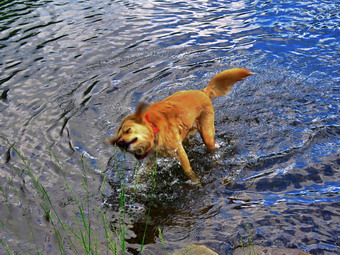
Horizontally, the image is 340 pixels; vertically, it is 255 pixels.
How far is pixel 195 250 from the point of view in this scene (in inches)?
161

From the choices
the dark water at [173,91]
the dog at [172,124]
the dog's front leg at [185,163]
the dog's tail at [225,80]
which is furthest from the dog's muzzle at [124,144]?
the dog's tail at [225,80]

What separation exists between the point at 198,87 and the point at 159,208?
3.37 meters

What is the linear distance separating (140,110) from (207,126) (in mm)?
1796

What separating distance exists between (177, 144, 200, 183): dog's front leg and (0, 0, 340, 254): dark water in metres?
0.15

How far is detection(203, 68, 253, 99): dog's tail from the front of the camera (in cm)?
592

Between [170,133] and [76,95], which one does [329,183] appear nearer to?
[170,133]

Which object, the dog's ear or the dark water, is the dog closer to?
the dog's ear

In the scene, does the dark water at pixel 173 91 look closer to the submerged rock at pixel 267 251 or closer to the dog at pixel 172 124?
the submerged rock at pixel 267 251

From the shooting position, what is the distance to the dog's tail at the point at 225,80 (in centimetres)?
592

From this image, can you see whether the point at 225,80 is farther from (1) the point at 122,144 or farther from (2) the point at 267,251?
(2) the point at 267,251

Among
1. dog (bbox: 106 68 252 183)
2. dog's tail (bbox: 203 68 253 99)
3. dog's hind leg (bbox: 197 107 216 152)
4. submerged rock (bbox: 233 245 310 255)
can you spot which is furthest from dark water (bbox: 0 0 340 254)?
dog's tail (bbox: 203 68 253 99)

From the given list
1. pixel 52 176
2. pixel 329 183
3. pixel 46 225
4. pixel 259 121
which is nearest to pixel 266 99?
pixel 259 121

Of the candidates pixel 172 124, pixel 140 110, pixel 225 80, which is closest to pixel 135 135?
pixel 140 110

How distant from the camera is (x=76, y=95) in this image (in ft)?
25.0
